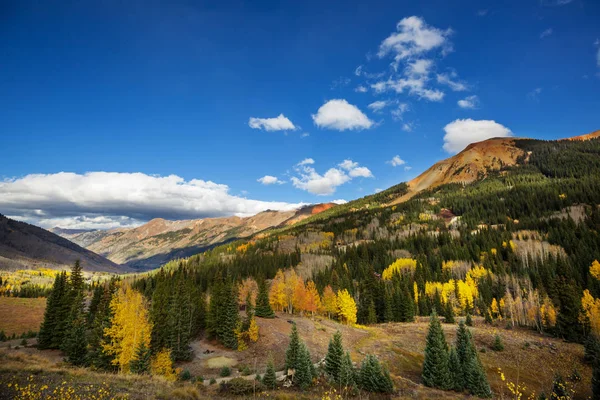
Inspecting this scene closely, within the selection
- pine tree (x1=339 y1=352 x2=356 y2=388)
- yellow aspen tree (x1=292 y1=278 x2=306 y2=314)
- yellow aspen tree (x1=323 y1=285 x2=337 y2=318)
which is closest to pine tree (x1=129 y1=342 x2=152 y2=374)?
pine tree (x1=339 y1=352 x2=356 y2=388)

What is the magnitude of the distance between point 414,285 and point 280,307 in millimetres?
56244

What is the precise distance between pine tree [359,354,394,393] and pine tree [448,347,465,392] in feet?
32.6

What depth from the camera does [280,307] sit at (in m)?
95.0

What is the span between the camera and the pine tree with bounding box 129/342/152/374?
33.6 metres

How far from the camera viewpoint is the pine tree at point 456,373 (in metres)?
33.9

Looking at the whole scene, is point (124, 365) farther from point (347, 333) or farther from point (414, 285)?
point (414, 285)

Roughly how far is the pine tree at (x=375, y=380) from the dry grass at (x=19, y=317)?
311ft

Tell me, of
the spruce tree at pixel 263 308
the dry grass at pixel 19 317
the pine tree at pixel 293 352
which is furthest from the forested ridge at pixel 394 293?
the dry grass at pixel 19 317

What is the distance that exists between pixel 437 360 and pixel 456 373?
2.62 m

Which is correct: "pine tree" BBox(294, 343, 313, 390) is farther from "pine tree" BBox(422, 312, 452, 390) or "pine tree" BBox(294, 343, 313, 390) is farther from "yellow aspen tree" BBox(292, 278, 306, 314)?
"yellow aspen tree" BBox(292, 278, 306, 314)

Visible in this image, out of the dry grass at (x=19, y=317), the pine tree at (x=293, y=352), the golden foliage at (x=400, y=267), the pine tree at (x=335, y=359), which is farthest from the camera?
the golden foliage at (x=400, y=267)

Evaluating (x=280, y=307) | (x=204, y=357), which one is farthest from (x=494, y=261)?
(x=204, y=357)

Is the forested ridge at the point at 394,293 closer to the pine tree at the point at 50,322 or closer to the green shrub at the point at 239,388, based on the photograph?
the pine tree at the point at 50,322

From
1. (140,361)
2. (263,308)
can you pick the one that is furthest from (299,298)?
(140,361)
